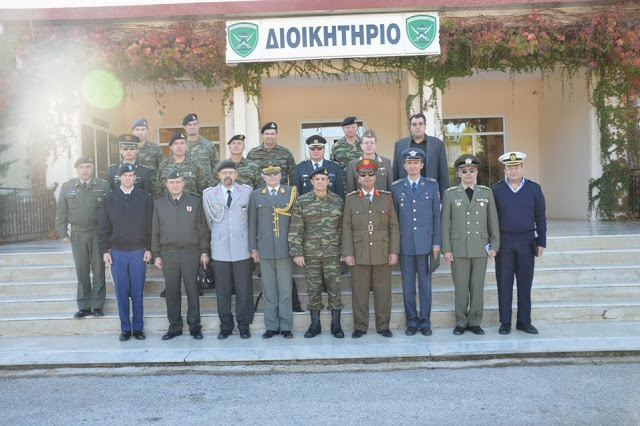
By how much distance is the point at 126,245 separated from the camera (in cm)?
549

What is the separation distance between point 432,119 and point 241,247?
5.31 m

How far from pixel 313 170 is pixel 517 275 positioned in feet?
8.33

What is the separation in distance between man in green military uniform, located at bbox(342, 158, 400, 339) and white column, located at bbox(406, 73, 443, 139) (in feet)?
14.3

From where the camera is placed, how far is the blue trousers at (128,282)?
5.48m

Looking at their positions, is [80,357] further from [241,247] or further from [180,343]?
[241,247]

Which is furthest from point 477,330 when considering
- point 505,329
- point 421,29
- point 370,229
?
point 421,29

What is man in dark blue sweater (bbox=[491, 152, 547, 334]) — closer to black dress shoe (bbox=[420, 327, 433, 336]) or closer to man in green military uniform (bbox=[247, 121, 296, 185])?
black dress shoe (bbox=[420, 327, 433, 336])

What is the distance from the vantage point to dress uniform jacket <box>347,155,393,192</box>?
Result: 595 centimetres

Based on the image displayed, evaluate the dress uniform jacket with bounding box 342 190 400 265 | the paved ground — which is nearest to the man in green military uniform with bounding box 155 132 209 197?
the dress uniform jacket with bounding box 342 190 400 265

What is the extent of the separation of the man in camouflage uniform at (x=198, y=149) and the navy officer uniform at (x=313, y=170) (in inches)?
51.1

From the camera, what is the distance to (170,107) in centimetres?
1249

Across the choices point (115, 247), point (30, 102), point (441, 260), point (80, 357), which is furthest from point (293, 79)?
point (80, 357)

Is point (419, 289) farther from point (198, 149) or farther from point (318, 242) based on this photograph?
point (198, 149)

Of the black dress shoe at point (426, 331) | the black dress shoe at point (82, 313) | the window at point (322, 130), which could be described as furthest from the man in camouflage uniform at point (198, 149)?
the window at point (322, 130)
